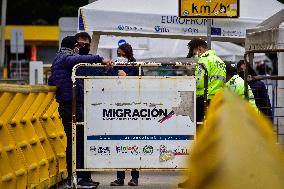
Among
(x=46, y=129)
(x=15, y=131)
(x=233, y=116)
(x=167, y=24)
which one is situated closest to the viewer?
(x=233, y=116)

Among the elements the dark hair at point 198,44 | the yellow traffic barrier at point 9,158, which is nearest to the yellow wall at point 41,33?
the dark hair at point 198,44

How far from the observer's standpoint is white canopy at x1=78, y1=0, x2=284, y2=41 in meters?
15.4

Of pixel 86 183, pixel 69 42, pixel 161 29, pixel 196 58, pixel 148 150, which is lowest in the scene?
pixel 86 183

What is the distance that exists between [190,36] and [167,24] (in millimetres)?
486

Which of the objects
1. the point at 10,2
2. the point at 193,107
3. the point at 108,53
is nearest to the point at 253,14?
the point at 193,107

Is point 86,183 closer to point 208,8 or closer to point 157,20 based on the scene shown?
point 208,8

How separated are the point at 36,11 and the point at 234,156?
70.0 meters

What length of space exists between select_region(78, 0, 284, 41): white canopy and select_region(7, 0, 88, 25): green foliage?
169 ft

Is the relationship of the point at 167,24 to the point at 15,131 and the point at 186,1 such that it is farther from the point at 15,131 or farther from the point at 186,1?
the point at 15,131

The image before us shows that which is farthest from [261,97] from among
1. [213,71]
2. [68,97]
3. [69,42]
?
[69,42]

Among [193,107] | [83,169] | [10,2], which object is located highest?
[10,2]

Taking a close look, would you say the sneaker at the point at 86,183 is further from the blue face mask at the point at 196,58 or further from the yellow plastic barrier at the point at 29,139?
the blue face mask at the point at 196,58

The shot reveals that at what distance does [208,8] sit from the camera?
13.1m

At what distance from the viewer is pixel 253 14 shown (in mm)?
15953
